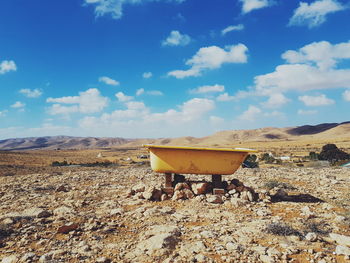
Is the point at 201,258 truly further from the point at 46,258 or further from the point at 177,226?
the point at 46,258

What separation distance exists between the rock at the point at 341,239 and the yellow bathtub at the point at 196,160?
2.91 metres

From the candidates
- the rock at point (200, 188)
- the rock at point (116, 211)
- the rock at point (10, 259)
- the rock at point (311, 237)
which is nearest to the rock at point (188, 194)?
the rock at point (200, 188)

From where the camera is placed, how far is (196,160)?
6.66 meters

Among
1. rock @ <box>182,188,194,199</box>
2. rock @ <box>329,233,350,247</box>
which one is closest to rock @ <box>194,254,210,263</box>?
rock @ <box>329,233,350,247</box>

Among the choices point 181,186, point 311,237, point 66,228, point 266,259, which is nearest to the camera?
point 266,259

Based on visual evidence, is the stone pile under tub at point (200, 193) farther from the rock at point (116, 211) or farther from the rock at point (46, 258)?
the rock at point (46, 258)

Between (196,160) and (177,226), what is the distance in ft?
8.11

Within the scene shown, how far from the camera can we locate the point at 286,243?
146 inches

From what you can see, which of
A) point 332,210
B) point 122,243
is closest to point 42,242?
point 122,243

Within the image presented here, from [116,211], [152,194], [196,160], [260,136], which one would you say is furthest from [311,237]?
[260,136]

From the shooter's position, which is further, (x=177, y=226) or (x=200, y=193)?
(x=200, y=193)

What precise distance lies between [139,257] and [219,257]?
1014 millimetres

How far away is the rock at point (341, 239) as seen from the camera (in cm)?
373

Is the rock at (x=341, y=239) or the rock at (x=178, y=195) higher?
the rock at (x=178, y=195)
